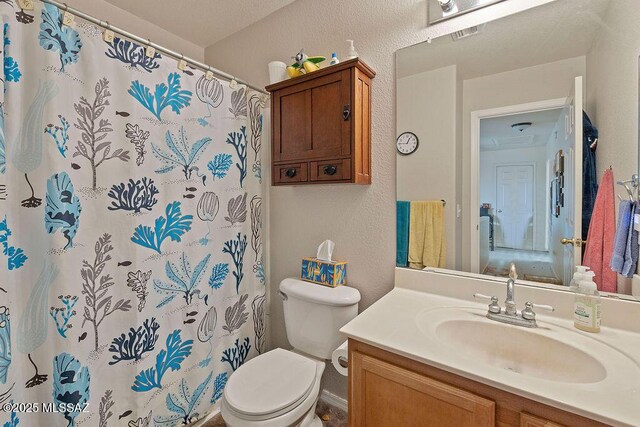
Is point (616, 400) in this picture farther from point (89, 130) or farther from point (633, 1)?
point (89, 130)

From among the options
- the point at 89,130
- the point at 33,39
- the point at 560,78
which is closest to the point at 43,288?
the point at 89,130

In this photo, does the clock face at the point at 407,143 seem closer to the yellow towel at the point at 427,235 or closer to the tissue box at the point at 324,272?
the yellow towel at the point at 427,235

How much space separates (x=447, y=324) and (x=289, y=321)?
2.78 ft

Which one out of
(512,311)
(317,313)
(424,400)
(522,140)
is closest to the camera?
(424,400)

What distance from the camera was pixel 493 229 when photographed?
120cm

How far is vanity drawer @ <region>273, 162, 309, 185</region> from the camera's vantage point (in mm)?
1522

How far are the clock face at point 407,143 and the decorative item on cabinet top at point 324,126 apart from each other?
0.52 feet

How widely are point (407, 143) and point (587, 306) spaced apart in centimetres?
90

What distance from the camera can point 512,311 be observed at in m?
1.03

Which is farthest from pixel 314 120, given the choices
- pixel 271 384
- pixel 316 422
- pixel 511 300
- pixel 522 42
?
pixel 316 422

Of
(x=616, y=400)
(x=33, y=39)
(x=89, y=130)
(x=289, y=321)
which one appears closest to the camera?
(x=616, y=400)

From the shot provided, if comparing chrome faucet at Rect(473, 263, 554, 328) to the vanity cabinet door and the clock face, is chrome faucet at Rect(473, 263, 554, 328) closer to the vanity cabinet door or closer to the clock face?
the vanity cabinet door

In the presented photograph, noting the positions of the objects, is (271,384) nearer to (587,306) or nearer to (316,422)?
(316,422)

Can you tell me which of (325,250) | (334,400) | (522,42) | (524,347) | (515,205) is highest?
(522,42)
